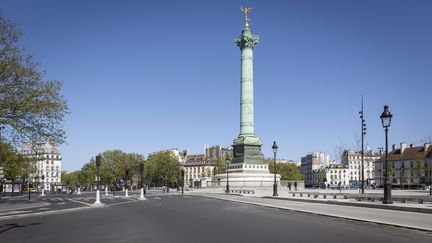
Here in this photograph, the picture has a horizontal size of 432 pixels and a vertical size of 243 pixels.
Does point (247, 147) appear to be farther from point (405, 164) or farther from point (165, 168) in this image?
point (165, 168)

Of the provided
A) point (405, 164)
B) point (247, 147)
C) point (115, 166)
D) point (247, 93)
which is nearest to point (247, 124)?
point (247, 147)

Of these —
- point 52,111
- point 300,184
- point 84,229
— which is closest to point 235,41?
point 300,184

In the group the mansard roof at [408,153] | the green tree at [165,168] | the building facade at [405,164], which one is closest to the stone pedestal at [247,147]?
the building facade at [405,164]

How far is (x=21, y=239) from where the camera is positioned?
14773 millimetres

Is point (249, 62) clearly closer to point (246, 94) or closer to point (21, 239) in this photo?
point (246, 94)

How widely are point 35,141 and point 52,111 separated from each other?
2.88 m

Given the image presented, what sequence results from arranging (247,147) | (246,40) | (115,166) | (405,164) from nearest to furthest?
(247,147), (246,40), (405,164), (115,166)

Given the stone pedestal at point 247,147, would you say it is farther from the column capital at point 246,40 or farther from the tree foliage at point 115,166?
the tree foliage at point 115,166

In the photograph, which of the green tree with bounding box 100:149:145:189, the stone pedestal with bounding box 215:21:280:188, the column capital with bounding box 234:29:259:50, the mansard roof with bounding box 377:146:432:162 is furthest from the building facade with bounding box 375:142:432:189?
the green tree with bounding box 100:149:145:189

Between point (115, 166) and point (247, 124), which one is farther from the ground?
point (247, 124)

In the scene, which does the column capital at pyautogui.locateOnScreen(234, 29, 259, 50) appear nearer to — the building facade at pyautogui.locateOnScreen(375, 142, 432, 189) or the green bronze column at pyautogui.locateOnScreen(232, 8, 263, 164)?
the green bronze column at pyautogui.locateOnScreen(232, 8, 263, 164)

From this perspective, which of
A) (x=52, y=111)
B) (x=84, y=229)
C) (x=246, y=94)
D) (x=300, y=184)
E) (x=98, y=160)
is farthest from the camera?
(x=300, y=184)

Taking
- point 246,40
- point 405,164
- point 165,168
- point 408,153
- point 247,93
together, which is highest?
point 246,40

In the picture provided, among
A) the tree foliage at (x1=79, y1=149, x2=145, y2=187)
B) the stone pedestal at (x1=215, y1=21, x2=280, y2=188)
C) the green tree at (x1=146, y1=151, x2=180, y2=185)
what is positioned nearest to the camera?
the stone pedestal at (x1=215, y1=21, x2=280, y2=188)
